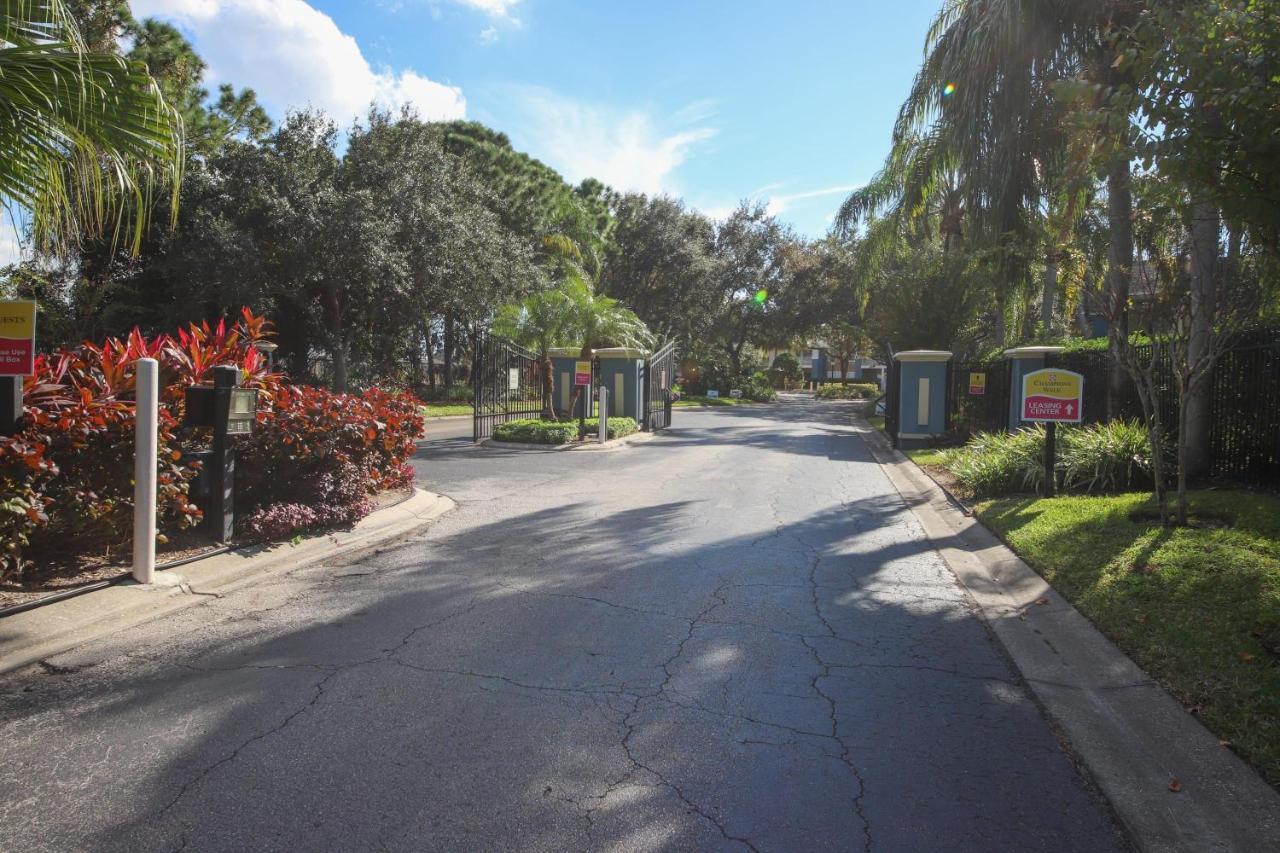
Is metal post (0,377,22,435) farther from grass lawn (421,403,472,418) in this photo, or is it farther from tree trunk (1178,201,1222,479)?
grass lawn (421,403,472,418)

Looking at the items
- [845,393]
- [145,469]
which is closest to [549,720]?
[145,469]

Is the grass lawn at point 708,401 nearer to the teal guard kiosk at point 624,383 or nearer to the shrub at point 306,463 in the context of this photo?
the teal guard kiosk at point 624,383

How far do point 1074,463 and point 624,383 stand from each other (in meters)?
13.9

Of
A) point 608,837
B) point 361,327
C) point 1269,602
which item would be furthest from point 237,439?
point 361,327

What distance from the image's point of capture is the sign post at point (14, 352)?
16.7 feet

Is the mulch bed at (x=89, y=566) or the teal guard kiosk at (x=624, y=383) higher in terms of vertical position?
the teal guard kiosk at (x=624, y=383)

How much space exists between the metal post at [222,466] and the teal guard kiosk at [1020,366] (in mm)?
13062

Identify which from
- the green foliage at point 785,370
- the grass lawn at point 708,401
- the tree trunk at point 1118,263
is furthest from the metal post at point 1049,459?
the green foliage at point 785,370

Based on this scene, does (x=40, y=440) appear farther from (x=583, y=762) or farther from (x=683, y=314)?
(x=683, y=314)

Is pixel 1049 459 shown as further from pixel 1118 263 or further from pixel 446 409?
pixel 446 409

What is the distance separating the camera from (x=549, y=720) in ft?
12.5

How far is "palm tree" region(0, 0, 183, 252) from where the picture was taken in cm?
494

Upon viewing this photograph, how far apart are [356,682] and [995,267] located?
13708 millimetres

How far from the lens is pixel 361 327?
94.3 ft
